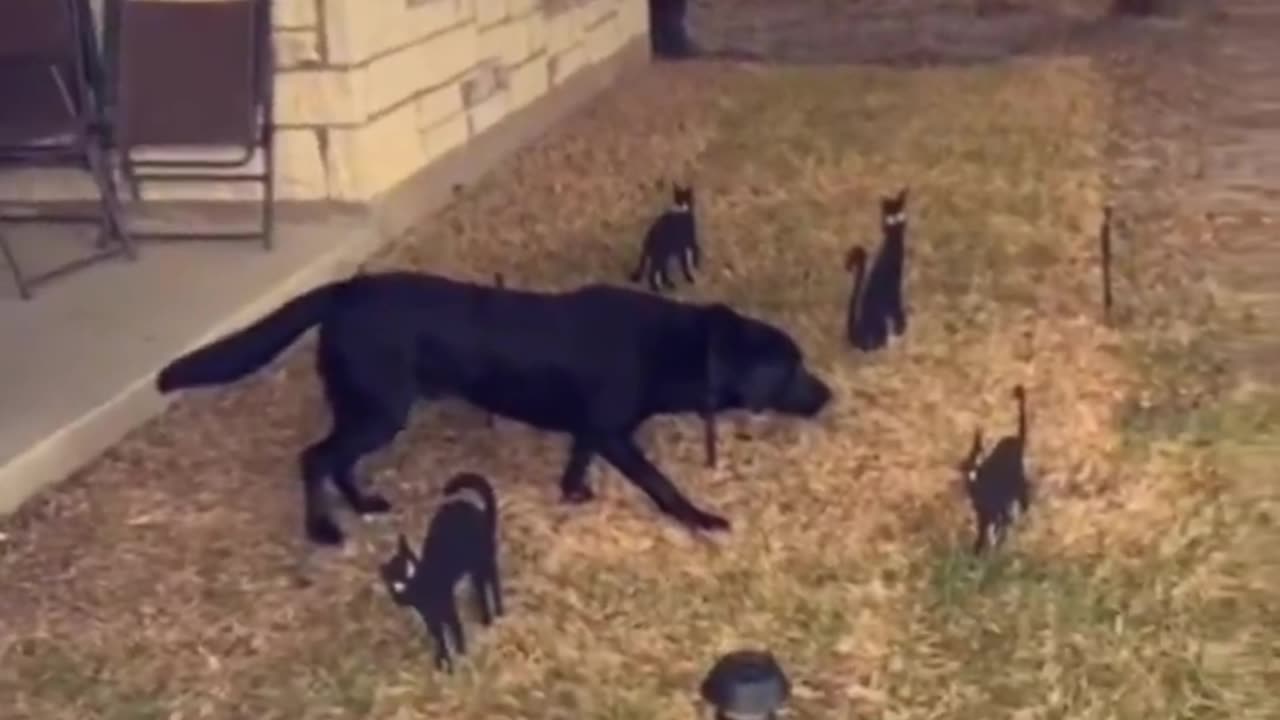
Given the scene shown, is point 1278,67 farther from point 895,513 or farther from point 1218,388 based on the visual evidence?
point 895,513

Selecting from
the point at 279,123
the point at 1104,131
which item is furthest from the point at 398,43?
the point at 1104,131

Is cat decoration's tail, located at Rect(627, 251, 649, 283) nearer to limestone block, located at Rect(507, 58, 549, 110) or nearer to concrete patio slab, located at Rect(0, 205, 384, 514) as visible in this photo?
concrete patio slab, located at Rect(0, 205, 384, 514)

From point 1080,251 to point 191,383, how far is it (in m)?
1.81

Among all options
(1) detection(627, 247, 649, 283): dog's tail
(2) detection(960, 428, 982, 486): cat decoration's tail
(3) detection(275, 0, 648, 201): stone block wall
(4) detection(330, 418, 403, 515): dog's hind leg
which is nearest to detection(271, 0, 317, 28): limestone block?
(3) detection(275, 0, 648, 201): stone block wall

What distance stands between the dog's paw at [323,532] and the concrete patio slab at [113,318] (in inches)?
16.6

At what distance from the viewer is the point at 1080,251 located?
147 inches

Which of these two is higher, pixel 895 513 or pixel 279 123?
pixel 279 123

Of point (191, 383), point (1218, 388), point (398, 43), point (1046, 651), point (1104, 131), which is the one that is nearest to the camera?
point (1046, 651)

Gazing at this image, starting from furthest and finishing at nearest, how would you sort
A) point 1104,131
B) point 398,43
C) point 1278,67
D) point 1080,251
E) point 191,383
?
point 1278,67 → point 1104,131 → point 398,43 → point 1080,251 → point 191,383

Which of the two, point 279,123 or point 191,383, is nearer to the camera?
point 191,383

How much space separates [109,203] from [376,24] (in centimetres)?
62

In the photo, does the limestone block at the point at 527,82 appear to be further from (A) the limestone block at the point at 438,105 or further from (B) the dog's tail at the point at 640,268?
(B) the dog's tail at the point at 640,268

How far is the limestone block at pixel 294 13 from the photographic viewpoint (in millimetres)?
3854

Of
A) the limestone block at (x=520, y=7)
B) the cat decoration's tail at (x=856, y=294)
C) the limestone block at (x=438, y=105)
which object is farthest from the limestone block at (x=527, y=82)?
the cat decoration's tail at (x=856, y=294)
